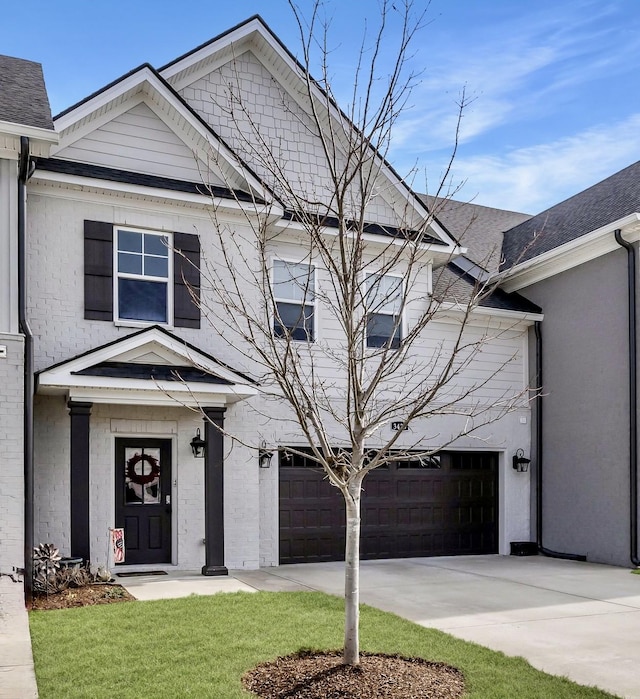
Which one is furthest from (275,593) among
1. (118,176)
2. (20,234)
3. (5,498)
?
(118,176)

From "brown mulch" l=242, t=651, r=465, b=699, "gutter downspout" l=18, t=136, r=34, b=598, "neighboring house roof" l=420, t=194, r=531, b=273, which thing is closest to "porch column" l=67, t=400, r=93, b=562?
"gutter downspout" l=18, t=136, r=34, b=598

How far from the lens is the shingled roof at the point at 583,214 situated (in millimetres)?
14391

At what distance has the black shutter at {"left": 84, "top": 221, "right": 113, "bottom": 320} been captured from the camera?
11289 mm

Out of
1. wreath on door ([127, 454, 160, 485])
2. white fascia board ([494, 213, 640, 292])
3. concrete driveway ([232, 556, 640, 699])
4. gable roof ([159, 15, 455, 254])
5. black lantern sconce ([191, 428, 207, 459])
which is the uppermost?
gable roof ([159, 15, 455, 254])

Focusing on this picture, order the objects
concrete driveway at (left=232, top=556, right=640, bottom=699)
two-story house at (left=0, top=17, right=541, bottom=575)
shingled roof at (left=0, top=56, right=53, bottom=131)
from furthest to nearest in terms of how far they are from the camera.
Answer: two-story house at (left=0, top=17, right=541, bottom=575) → shingled roof at (left=0, top=56, right=53, bottom=131) → concrete driveway at (left=232, top=556, right=640, bottom=699)

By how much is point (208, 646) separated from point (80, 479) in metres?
4.19

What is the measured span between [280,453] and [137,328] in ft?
11.0

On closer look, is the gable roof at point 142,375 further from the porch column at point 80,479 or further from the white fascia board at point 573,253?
the white fascia board at point 573,253

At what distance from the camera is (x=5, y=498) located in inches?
371

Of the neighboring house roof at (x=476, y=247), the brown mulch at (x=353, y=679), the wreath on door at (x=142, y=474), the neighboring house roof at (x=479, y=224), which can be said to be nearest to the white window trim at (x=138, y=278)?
the wreath on door at (x=142, y=474)

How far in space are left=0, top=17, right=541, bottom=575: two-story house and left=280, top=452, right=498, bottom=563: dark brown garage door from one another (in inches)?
1.5

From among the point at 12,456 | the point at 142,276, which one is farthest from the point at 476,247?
the point at 12,456

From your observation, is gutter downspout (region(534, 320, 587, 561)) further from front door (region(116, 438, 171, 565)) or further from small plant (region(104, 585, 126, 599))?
small plant (region(104, 585, 126, 599))

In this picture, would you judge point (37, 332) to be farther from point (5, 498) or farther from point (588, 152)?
point (588, 152)
